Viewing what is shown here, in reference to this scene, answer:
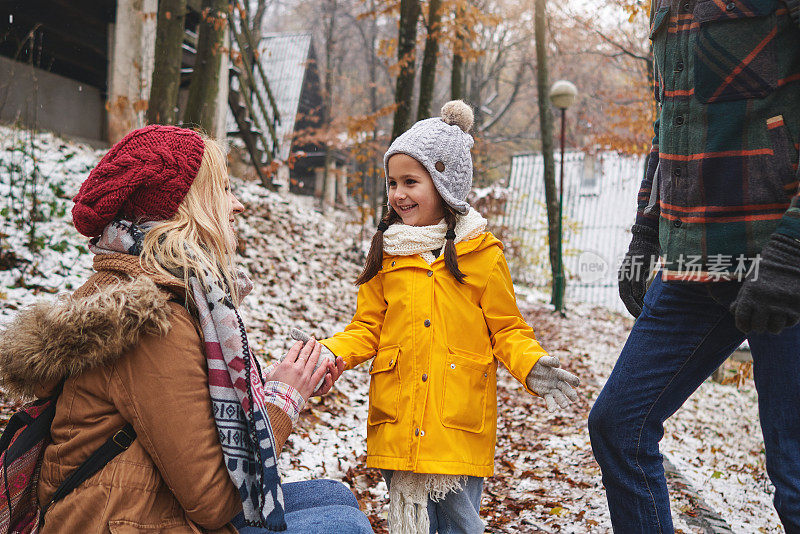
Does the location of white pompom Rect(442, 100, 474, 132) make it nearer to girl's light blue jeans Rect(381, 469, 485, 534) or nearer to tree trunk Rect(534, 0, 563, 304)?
girl's light blue jeans Rect(381, 469, 485, 534)

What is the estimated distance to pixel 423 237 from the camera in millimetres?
2605

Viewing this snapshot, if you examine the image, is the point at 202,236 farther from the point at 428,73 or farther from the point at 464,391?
the point at 428,73

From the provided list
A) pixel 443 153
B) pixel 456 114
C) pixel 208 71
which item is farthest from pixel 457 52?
pixel 443 153

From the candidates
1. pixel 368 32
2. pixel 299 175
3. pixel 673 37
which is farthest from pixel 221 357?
pixel 368 32

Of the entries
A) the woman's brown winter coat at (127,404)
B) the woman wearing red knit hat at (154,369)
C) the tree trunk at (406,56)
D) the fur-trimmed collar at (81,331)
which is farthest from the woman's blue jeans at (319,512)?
the tree trunk at (406,56)

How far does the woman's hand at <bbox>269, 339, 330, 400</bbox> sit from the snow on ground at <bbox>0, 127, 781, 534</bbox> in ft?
6.44

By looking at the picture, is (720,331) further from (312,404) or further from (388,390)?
(312,404)

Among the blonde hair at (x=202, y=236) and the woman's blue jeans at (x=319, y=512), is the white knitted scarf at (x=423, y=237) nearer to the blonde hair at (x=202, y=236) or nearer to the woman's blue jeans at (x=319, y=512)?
the blonde hair at (x=202, y=236)

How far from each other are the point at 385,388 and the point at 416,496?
0.46 metres

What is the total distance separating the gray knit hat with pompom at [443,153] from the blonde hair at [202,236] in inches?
36.6

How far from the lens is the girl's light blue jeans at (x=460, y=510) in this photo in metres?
2.50

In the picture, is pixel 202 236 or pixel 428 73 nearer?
pixel 202 236

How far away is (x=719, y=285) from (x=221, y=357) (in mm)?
1551

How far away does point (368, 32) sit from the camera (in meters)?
28.2
